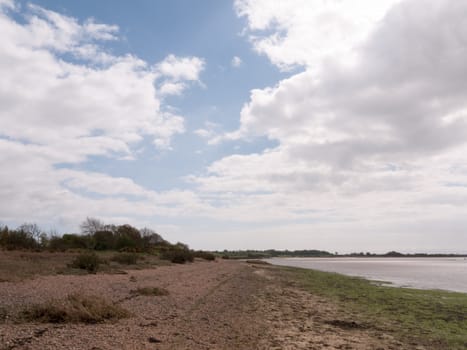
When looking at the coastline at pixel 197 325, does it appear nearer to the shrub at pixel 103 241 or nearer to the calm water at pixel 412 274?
the calm water at pixel 412 274

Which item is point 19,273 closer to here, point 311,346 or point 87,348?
point 87,348

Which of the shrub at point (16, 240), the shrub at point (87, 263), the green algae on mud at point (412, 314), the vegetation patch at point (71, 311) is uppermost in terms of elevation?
the shrub at point (16, 240)

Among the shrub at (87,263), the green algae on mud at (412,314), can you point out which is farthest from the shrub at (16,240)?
the green algae on mud at (412,314)

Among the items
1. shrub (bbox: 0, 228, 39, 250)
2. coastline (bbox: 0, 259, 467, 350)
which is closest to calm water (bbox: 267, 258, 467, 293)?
coastline (bbox: 0, 259, 467, 350)

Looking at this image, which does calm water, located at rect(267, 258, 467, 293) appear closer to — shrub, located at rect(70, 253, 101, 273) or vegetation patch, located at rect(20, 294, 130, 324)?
shrub, located at rect(70, 253, 101, 273)

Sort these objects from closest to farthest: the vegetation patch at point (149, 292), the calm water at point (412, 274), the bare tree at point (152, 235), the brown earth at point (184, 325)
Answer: the brown earth at point (184, 325)
the vegetation patch at point (149, 292)
the calm water at point (412, 274)
the bare tree at point (152, 235)

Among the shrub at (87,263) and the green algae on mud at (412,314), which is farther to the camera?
the shrub at (87,263)

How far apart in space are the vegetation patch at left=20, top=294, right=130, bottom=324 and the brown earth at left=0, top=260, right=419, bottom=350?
1.01 feet

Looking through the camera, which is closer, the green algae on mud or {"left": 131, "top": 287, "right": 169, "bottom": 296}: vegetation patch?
the green algae on mud

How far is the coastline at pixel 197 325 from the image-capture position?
8664 millimetres

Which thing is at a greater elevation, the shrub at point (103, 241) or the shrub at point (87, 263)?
the shrub at point (103, 241)

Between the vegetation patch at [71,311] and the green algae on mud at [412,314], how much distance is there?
8.56 metres

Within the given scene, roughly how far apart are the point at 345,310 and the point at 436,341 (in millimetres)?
5188

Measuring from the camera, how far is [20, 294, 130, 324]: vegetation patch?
9.61 m
